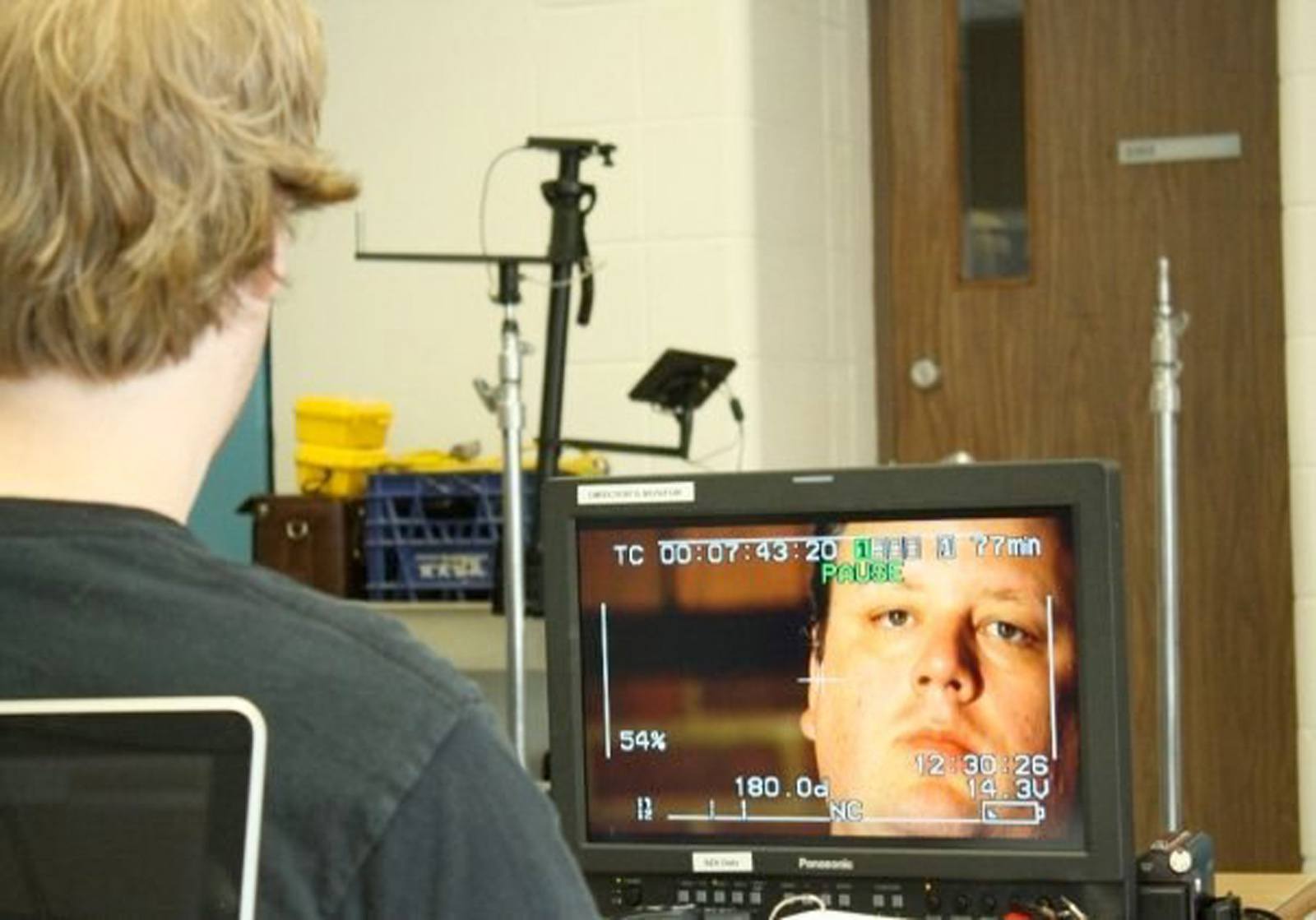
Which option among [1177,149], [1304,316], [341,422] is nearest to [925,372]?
[1177,149]

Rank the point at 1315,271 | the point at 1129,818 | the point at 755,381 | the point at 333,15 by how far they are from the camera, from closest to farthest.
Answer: the point at 1129,818 → the point at 1315,271 → the point at 755,381 → the point at 333,15

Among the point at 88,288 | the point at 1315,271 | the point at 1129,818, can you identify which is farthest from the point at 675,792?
the point at 1315,271

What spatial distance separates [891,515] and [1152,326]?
9.34 ft

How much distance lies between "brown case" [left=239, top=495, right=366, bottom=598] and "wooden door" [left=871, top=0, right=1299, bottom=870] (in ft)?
3.82

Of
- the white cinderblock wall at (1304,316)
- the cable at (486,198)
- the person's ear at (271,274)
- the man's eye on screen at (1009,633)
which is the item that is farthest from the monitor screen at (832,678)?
the cable at (486,198)

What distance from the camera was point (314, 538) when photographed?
181 inches

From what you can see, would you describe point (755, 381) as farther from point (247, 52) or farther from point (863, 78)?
point (247, 52)

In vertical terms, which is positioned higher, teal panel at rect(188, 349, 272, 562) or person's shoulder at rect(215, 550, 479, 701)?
person's shoulder at rect(215, 550, 479, 701)

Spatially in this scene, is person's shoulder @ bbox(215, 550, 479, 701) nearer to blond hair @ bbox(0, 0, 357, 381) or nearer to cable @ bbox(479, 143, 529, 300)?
blond hair @ bbox(0, 0, 357, 381)

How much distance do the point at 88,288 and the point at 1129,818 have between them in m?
1.26

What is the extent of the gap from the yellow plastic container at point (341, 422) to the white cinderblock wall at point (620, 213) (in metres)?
0.16

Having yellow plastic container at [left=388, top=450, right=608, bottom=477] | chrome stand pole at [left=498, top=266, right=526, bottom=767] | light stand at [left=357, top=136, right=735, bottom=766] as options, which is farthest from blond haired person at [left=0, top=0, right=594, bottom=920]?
yellow plastic container at [left=388, top=450, right=608, bottom=477]

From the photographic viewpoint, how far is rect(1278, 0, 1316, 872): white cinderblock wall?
4.38 m

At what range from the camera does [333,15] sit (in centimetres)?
503
